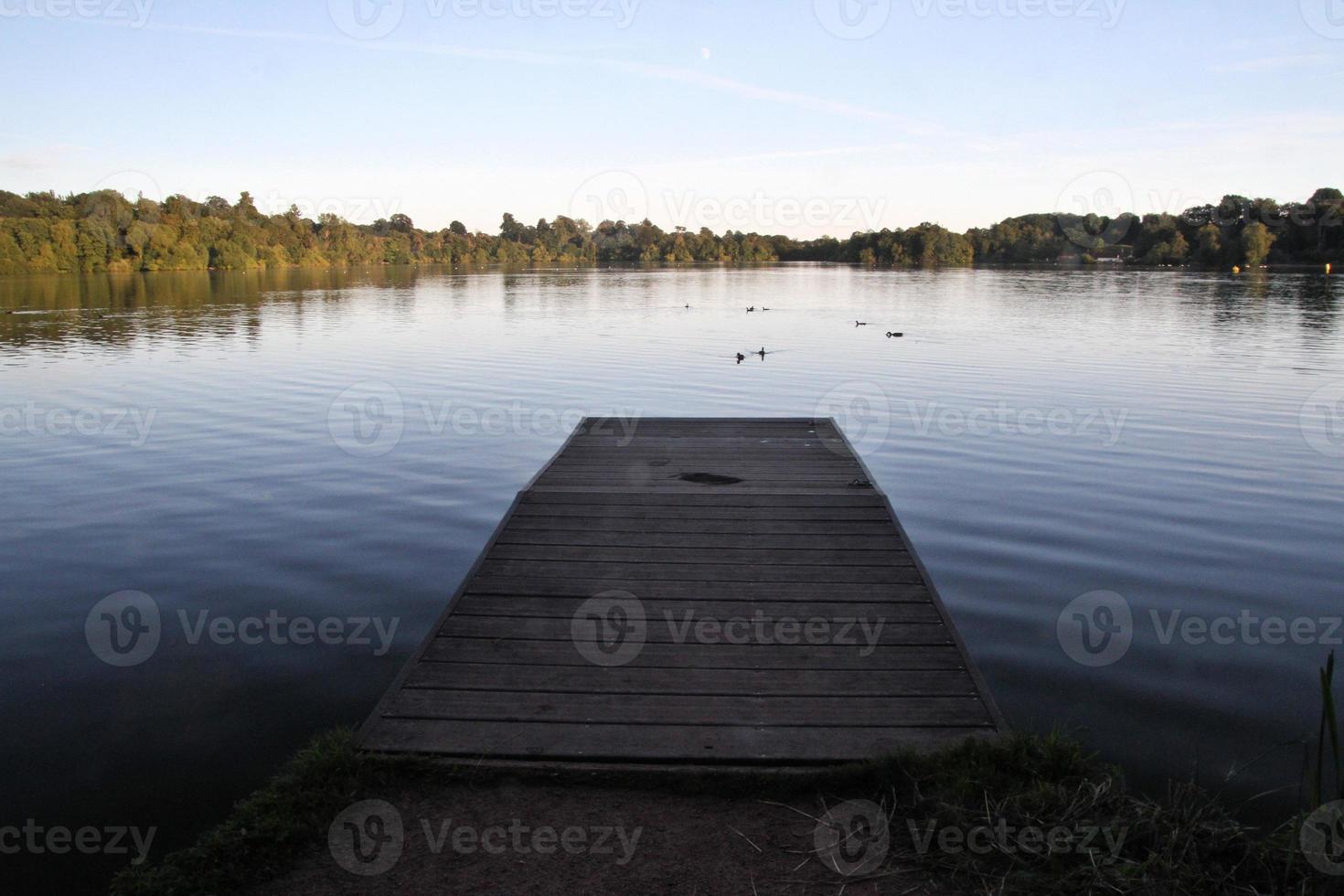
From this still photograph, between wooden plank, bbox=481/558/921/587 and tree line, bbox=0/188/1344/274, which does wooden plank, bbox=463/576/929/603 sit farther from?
tree line, bbox=0/188/1344/274

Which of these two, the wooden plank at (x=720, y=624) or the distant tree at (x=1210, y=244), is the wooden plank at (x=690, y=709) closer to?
the wooden plank at (x=720, y=624)

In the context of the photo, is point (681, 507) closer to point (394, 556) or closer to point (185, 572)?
point (394, 556)

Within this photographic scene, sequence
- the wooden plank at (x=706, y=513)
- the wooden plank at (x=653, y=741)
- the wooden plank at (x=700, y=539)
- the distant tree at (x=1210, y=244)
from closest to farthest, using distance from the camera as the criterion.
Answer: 1. the wooden plank at (x=653, y=741)
2. the wooden plank at (x=700, y=539)
3. the wooden plank at (x=706, y=513)
4. the distant tree at (x=1210, y=244)

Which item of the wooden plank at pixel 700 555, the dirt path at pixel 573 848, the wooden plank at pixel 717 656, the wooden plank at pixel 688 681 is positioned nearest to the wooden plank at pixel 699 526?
the wooden plank at pixel 700 555

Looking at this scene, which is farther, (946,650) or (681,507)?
(681,507)

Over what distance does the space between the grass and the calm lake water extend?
1.06 m

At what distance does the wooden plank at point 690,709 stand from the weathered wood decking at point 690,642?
0.04 ft

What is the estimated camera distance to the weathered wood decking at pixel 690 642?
4.30 meters

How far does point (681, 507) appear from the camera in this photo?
799 cm

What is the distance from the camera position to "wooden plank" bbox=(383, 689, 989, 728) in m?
4.43

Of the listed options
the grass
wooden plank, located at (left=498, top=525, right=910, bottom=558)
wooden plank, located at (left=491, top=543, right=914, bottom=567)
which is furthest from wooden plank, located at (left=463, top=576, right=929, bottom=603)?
the grass

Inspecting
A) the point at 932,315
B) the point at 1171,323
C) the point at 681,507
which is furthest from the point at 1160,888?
the point at 932,315

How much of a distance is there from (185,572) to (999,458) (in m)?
10.5

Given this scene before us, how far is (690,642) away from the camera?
532cm
